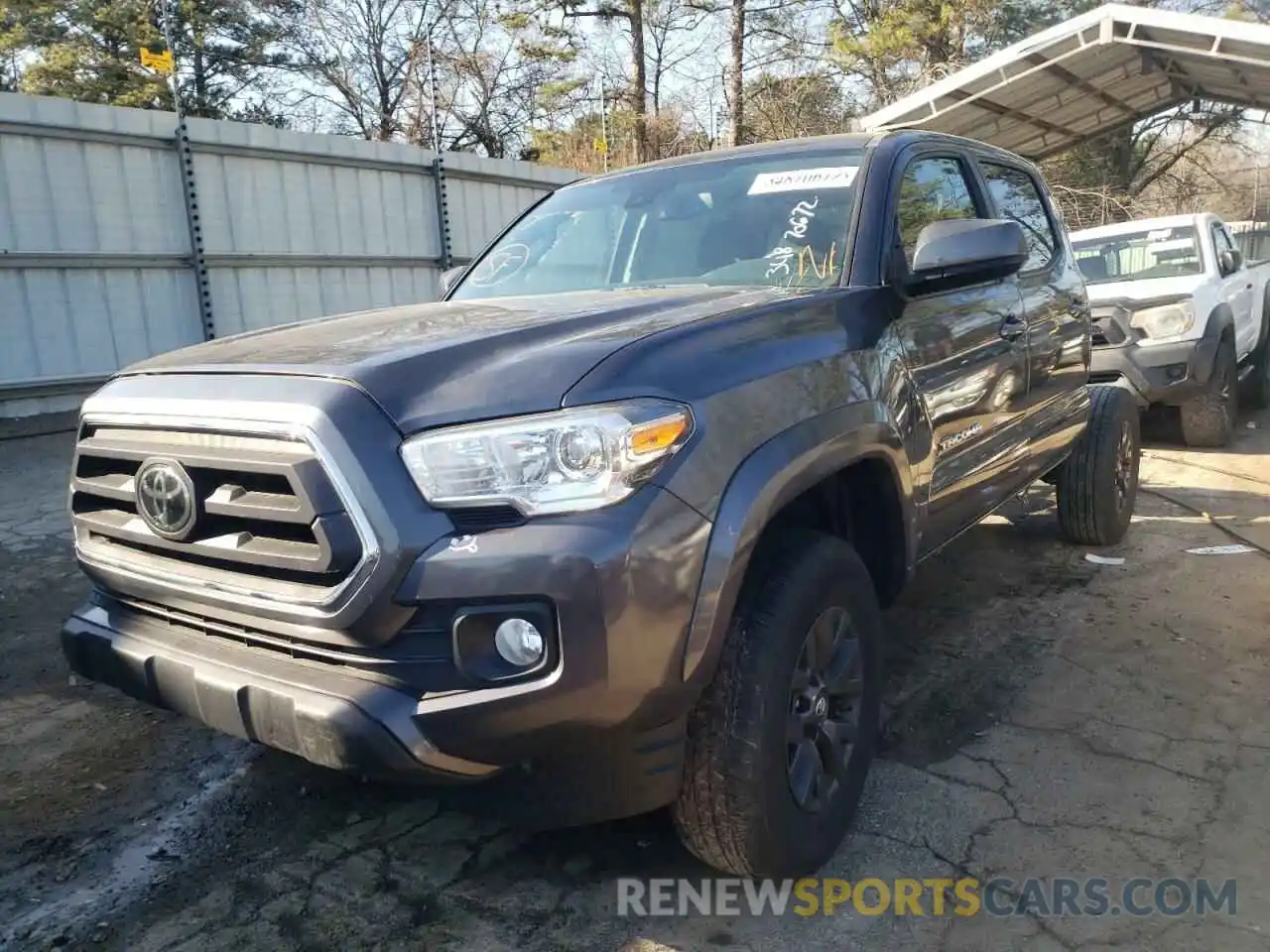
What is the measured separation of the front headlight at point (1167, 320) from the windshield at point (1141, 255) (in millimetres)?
724

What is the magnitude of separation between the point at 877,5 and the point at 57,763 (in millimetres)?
20668

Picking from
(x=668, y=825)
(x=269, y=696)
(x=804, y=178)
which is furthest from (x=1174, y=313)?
(x=269, y=696)

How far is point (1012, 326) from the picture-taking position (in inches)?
141

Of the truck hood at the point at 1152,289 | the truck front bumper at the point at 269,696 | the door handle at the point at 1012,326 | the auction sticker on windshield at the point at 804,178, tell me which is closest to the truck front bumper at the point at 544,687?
the truck front bumper at the point at 269,696

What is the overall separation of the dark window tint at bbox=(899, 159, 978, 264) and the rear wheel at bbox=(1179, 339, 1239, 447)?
4.69 meters

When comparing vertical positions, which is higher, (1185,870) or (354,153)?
(354,153)

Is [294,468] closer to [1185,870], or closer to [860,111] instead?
[1185,870]

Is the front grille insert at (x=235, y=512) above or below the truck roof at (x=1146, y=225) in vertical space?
below

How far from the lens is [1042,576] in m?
4.71

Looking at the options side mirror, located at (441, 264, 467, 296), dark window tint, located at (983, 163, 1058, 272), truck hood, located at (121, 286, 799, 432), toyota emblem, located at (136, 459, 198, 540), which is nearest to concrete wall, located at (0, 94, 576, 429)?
side mirror, located at (441, 264, 467, 296)

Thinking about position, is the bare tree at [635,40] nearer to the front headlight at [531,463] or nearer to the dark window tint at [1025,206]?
the dark window tint at [1025,206]

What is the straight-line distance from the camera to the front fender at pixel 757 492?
1906 mm

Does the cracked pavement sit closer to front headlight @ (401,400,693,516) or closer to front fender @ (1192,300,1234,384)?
front headlight @ (401,400,693,516)

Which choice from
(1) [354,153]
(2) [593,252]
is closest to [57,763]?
(2) [593,252]
